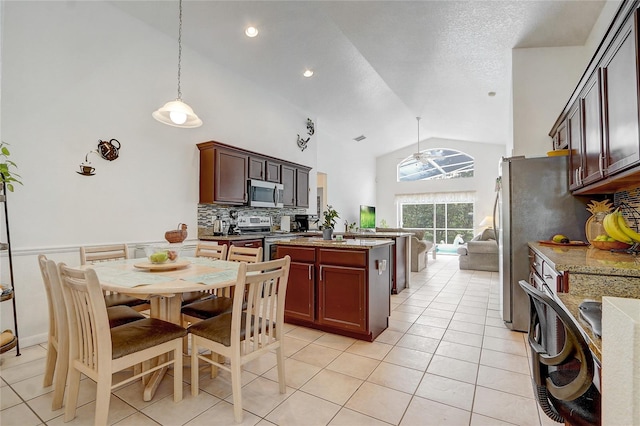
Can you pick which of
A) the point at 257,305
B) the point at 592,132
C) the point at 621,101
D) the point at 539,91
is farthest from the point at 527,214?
the point at 257,305

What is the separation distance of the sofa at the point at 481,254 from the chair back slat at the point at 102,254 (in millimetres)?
6248

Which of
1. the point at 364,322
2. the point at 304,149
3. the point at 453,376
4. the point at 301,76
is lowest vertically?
the point at 453,376

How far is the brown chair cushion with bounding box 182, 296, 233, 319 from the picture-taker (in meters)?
2.24

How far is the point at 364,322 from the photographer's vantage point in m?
2.81

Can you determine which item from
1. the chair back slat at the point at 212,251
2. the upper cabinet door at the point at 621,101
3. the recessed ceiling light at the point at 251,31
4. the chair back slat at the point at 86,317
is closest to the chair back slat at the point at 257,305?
the chair back slat at the point at 86,317

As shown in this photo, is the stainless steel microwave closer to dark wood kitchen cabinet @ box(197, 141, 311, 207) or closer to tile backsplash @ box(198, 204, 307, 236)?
dark wood kitchen cabinet @ box(197, 141, 311, 207)

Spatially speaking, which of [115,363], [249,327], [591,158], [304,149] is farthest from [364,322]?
[304,149]

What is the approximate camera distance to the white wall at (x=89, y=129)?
2.74 metres

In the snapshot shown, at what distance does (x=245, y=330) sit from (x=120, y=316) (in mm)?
958

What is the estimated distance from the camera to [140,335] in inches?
68.1

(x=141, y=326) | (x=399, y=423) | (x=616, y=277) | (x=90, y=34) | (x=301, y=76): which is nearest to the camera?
(x=616, y=277)

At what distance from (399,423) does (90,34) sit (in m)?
4.47

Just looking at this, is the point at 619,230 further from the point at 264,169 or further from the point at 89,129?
the point at 89,129

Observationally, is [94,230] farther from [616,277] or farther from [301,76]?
[616,277]
